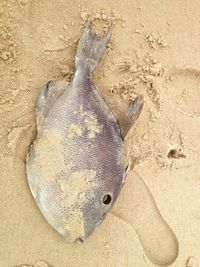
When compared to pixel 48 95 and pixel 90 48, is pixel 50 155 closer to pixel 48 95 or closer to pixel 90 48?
pixel 48 95

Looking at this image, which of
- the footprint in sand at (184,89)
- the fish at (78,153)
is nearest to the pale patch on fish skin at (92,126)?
the fish at (78,153)

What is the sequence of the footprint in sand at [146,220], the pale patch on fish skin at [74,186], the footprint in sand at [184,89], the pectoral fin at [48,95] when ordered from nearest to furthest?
the pale patch on fish skin at [74,186] < the pectoral fin at [48,95] < the footprint in sand at [146,220] < the footprint in sand at [184,89]

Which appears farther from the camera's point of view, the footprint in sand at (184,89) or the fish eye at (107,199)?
the footprint in sand at (184,89)

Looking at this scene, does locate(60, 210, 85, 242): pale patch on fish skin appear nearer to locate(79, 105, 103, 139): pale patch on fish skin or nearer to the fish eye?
the fish eye

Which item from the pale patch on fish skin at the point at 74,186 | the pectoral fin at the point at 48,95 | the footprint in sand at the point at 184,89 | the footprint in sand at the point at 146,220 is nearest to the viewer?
the pale patch on fish skin at the point at 74,186

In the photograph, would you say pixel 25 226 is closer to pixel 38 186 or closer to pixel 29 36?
pixel 38 186

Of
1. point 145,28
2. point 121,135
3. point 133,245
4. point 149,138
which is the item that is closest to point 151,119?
point 149,138

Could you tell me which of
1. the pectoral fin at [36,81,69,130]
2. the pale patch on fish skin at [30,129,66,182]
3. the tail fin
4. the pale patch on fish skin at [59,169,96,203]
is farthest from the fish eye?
the tail fin

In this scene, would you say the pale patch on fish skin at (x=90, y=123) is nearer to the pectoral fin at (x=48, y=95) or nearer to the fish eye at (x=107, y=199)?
the pectoral fin at (x=48, y=95)
